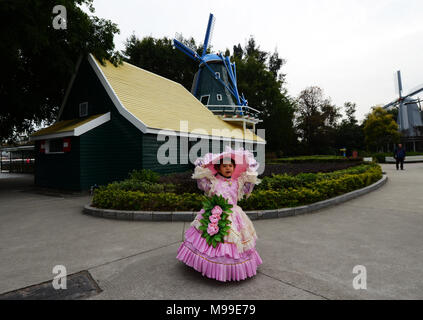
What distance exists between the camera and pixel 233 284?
2.95m

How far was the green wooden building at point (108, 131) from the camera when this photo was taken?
10.9 meters

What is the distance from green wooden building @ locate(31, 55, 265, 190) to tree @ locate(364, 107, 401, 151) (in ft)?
132

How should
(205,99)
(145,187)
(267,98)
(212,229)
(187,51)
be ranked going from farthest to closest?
(267,98) < (187,51) < (205,99) < (145,187) < (212,229)

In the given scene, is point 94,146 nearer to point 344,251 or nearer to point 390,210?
point 344,251

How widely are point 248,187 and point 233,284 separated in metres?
1.38

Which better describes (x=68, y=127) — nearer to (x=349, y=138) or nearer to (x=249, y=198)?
(x=249, y=198)

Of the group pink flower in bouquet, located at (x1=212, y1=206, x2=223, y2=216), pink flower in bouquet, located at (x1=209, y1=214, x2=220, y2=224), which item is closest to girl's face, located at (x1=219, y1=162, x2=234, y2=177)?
pink flower in bouquet, located at (x1=212, y1=206, x2=223, y2=216)

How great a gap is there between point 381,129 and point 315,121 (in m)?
12.2

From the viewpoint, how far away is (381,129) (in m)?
41.7

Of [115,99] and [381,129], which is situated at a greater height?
[381,129]

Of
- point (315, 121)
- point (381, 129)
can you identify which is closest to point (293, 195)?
point (315, 121)

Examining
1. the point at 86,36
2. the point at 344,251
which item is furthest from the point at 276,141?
the point at 344,251

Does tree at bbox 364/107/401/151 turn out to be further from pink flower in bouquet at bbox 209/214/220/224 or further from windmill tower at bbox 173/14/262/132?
pink flower in bouquet at bbox 209/214/220/224

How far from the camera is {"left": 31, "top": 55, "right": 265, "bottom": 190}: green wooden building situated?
10.9 metres
